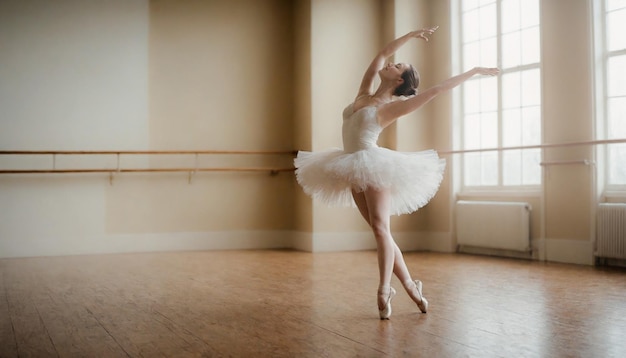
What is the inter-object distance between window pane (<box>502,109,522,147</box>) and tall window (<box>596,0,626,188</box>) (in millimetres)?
938

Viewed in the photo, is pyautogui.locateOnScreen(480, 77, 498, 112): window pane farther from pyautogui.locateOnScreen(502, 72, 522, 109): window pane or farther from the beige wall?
the beige wall

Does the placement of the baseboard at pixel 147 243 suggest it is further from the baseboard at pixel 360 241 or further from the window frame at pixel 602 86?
the window frame at pixel 602 86

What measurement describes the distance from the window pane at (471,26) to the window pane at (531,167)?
154 centimetres

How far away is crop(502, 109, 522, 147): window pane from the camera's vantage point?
21.4ft

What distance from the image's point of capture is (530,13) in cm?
643

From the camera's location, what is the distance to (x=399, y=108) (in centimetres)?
324

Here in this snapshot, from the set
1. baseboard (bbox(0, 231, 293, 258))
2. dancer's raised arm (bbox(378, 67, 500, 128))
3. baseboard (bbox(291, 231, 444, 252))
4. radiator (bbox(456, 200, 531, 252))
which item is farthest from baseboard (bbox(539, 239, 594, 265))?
dancer's raised arm (bbox(378, 67, 500, 128))

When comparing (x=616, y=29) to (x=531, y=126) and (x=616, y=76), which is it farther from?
(x=531, y=126)

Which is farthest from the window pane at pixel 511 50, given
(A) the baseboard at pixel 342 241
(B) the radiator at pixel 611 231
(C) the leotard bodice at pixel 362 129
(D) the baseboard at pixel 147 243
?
(C) the leotard bodice at pixel 362 129

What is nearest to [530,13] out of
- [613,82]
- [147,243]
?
[613,82]

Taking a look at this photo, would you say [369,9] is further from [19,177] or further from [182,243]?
[19,177]

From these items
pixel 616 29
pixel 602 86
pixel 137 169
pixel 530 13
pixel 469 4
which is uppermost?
pixel 469 4

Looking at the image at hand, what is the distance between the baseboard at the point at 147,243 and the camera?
6.83m

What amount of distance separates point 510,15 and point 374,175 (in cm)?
A: 428
